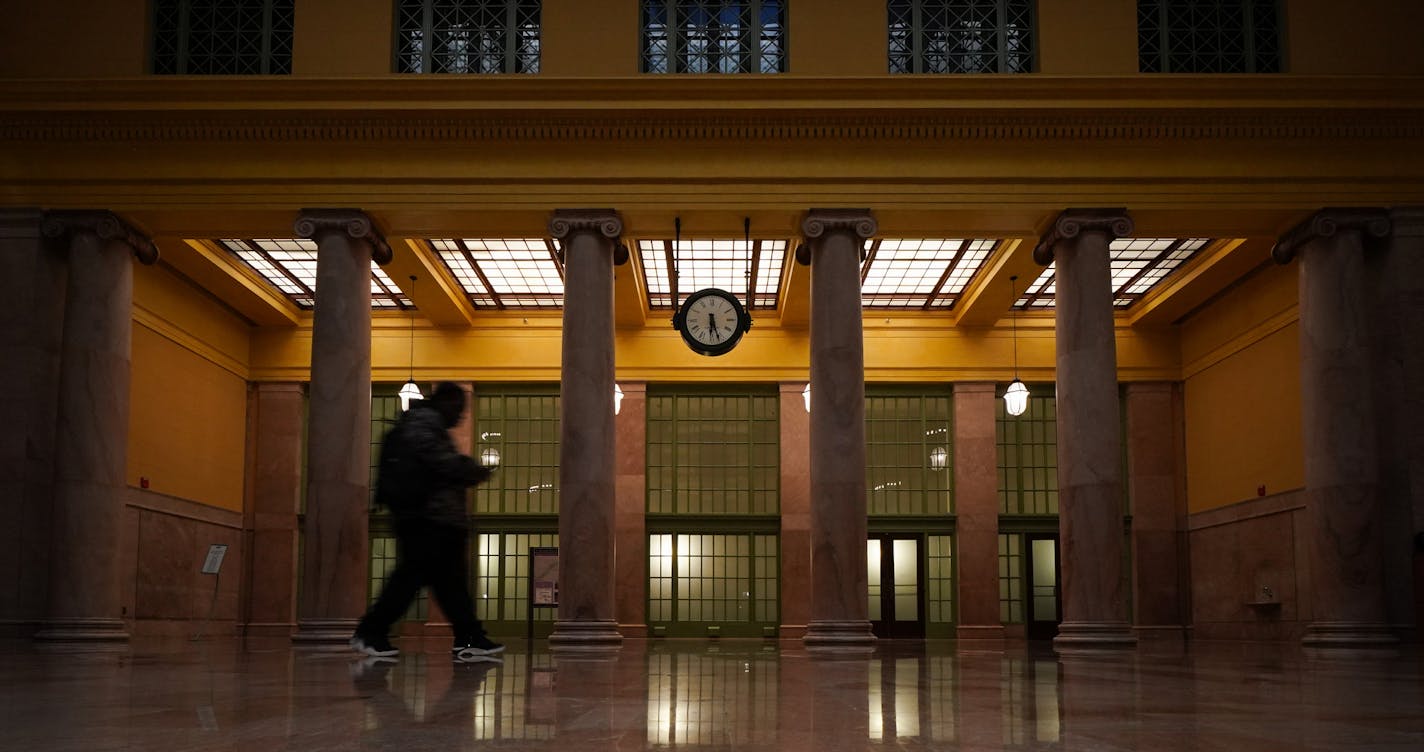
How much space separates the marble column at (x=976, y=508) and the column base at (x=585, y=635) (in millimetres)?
13037

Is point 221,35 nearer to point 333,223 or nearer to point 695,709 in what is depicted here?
point 333,223

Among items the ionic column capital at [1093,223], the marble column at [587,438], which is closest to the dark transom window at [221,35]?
the marble column at [587,438]

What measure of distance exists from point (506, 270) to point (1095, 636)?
44.1ft

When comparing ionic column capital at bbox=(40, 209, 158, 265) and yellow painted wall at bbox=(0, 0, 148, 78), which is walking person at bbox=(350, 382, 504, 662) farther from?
yellow painted wall at bbox=(0, 0, 148, 78)

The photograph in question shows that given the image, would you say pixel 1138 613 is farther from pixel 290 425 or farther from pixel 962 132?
pixel 290 425

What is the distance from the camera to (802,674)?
32.4 feet

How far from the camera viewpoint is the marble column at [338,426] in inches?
695

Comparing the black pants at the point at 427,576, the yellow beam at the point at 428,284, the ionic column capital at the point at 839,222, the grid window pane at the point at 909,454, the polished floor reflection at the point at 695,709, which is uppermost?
the yellow beam at the point at 428,284

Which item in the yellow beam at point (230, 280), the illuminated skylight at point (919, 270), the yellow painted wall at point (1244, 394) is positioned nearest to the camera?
the yellow beam at point (230, 280)

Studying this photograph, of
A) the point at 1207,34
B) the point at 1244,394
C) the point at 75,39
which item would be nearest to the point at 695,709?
the point at 1207,34

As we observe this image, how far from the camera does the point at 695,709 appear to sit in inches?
239

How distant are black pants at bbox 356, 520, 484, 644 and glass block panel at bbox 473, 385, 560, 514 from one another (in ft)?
59.8

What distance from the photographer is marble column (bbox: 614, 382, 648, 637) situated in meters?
28.4

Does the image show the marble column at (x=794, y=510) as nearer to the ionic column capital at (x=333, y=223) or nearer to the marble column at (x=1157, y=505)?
the marble column at (x=1157, y=505)
